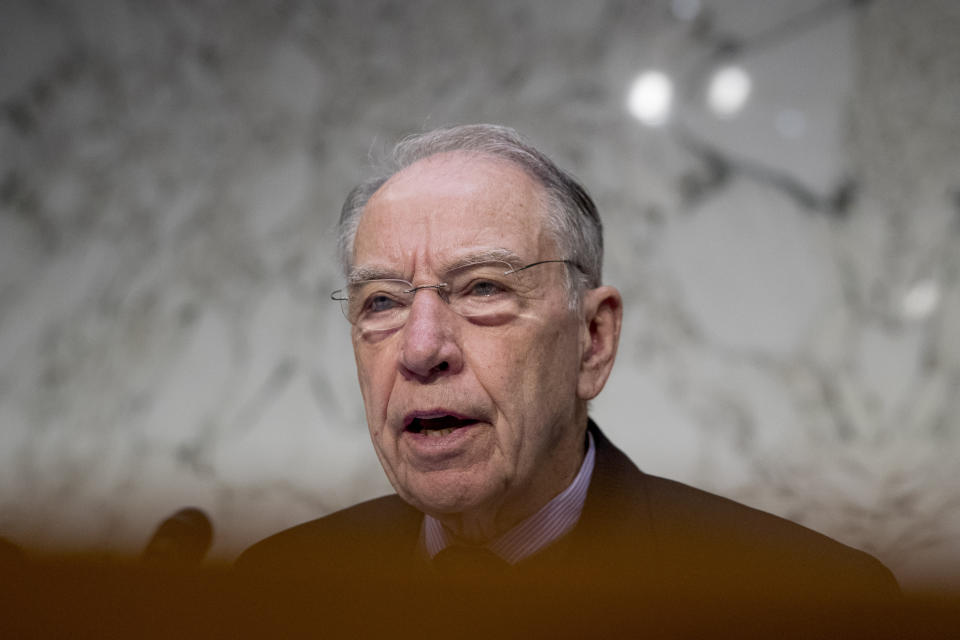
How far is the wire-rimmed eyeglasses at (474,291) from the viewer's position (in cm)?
116

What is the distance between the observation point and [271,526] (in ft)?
6.49

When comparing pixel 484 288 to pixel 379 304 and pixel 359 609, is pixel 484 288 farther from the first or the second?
pixel 359 609

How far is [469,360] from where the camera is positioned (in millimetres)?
1134

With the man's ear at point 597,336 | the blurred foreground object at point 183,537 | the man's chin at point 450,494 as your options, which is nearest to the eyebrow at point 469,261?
the man's ear at point 597,336

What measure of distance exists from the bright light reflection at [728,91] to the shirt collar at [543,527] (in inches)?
39.8

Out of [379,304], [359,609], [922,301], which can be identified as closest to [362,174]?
[379,304]

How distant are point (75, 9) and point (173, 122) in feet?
1.42

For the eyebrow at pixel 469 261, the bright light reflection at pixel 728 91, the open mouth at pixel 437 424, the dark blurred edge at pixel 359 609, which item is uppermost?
the bright light reflection at pixel 728 91

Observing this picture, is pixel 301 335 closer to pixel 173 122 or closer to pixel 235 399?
pixel 235 399

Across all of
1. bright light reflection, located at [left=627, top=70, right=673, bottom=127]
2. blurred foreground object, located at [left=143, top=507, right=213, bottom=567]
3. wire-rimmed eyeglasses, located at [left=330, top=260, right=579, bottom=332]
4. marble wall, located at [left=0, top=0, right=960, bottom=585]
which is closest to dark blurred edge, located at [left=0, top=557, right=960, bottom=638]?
wire-rimmed eyeglasses, located at [left=330, top=260, right=579, bottom=332]

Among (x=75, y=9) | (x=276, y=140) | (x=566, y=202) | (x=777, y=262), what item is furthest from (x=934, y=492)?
(x=75, y=9)

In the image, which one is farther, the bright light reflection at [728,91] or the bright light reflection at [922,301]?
the bright light reflection at [728,91]

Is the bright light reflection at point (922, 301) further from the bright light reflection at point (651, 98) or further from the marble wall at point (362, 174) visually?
the bright light reflection at point (651, 98)

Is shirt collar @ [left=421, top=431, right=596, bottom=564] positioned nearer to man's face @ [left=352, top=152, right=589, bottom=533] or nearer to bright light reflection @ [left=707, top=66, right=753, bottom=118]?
man's face @ [left=352, top=152, right=589, bottom=533]
